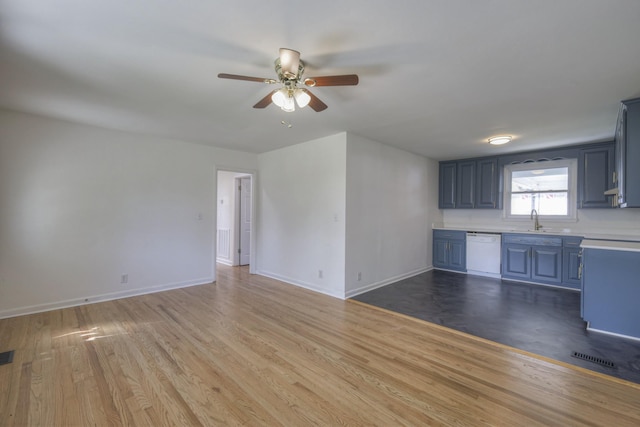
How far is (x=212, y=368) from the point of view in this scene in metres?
2.29

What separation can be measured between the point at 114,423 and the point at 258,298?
2422 mm

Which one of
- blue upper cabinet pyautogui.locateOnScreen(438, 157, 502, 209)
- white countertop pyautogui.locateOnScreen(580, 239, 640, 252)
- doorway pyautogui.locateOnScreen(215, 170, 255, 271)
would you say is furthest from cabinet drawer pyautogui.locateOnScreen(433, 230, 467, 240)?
doorway pyautogui.locateOnScreen(215, 170, 255, 271)

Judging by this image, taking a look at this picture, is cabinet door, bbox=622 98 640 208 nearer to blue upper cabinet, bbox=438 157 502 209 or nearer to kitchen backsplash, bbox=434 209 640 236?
kitchen backsplash, bbox=434 209 640 236

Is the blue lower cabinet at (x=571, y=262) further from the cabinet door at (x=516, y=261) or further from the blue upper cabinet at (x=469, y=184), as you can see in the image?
the blue upper cabinet at (x=469, y=184)

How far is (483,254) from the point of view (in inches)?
219

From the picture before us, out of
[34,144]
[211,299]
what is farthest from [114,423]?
[34,144]

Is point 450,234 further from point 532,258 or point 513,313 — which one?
point 513,313

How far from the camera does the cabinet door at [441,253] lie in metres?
6.11

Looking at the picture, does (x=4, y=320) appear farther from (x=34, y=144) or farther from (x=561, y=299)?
(x=561, y=299)

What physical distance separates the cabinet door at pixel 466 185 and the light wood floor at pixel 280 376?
374 cm

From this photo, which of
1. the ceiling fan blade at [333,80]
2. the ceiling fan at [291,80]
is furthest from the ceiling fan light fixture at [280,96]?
the ceiling fan blade at [333,80]

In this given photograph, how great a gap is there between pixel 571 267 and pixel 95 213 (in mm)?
7431

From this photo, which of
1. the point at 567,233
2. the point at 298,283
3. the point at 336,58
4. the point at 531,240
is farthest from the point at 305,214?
the point at 567,233

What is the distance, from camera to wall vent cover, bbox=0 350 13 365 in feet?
7.77
